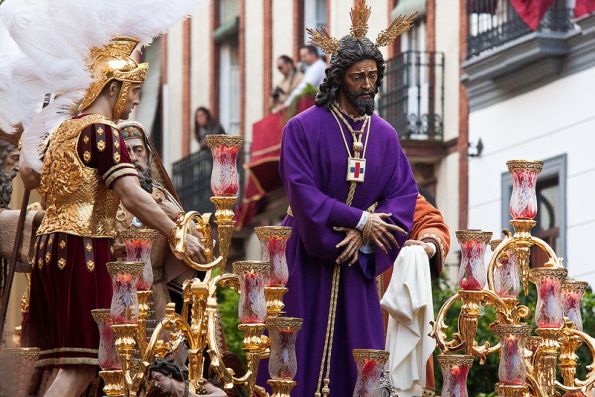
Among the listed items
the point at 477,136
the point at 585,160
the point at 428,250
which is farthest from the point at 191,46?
the point at 428,250

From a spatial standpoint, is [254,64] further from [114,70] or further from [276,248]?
[276,248]

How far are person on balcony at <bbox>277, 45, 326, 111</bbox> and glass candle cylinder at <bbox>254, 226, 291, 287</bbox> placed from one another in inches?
650

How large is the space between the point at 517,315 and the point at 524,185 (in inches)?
23.2

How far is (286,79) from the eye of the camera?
1118 inches

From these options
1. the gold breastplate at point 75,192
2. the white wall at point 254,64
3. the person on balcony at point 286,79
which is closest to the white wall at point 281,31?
the white wall at point 254,64

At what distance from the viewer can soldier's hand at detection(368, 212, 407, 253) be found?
1080 cm

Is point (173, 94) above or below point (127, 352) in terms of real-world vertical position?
above

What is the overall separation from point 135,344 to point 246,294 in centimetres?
60

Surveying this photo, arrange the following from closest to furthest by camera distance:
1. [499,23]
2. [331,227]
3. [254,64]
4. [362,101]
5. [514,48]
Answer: [331,227]
[362,101]
[514,48]
[499,23]
[254,64]

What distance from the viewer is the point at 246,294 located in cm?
1017

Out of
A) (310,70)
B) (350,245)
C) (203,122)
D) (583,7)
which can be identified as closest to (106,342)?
(350,245)

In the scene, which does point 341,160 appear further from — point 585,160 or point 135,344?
point 585,160

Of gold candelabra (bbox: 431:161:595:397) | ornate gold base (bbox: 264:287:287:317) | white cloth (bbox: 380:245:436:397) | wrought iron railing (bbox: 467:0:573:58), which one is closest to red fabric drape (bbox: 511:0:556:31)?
wrought iron railing (bbox: 467:0:573:58)

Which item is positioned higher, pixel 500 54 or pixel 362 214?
pixel 500 54
